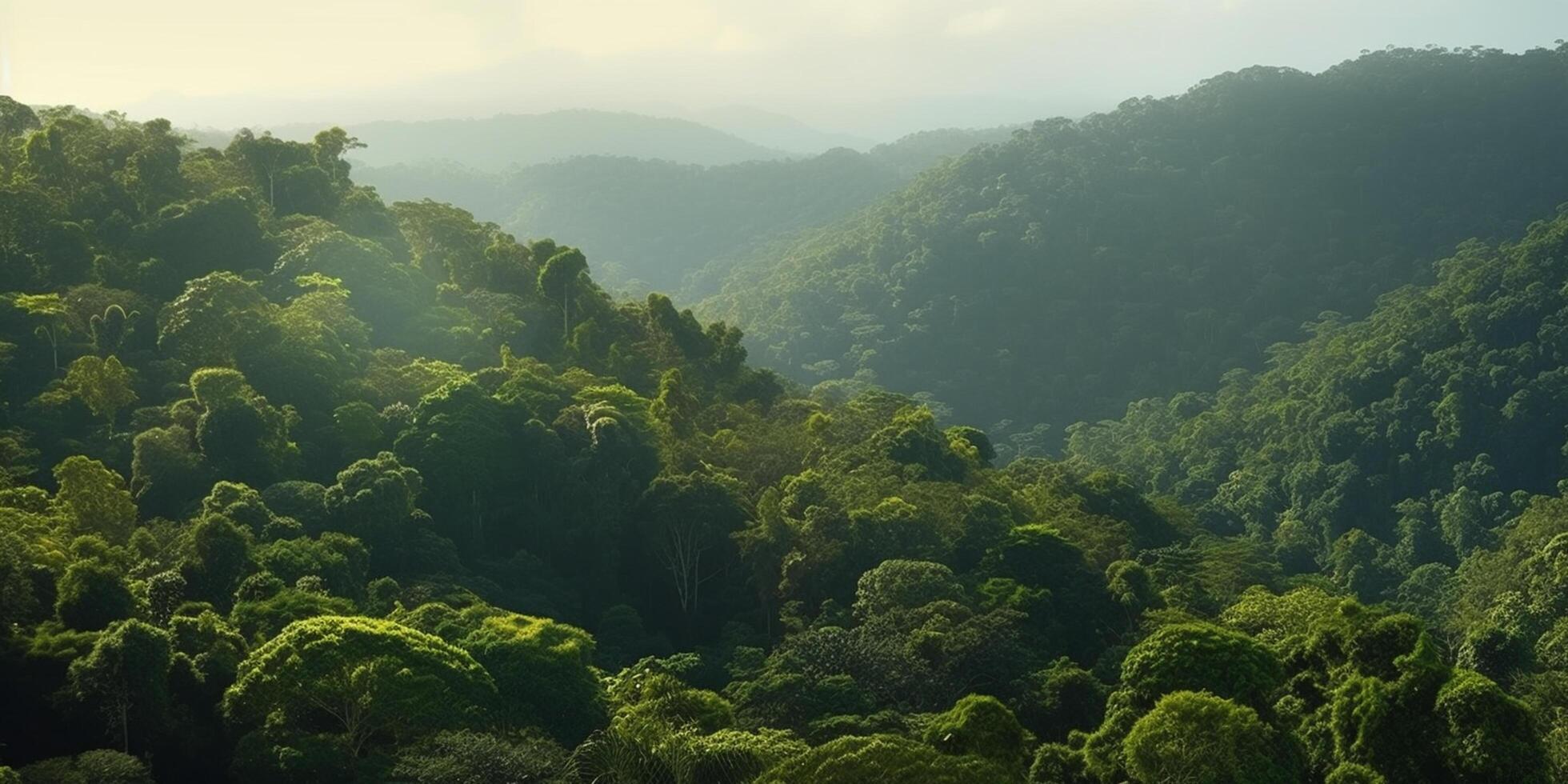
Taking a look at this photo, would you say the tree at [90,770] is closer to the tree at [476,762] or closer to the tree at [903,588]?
the tree at [476,762]

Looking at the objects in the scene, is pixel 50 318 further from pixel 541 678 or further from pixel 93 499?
pixel 541 678

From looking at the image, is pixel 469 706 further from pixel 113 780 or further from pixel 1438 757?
pixel 1438 757

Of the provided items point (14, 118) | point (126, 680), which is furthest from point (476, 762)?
point (14, 118)

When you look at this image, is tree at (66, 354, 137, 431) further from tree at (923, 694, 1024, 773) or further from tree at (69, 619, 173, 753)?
tree at (923, 694, 1024, 773)

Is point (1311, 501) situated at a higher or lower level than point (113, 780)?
lower

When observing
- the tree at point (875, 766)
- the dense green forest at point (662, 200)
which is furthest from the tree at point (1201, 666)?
the dense green forest at point (662, 200)

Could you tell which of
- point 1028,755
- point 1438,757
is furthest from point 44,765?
point 1438,757
